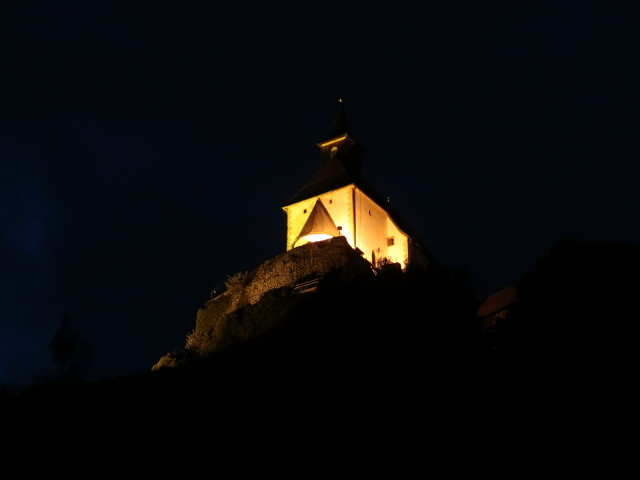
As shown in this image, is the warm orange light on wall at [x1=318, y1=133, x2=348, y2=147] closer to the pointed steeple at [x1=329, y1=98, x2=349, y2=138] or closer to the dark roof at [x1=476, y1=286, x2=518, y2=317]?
the pointed steeple at [x1=329, y1=98, x2=349, y2=138]

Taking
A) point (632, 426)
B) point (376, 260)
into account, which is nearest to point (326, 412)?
point (632, 426)

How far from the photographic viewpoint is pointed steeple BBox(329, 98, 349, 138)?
1916 inches

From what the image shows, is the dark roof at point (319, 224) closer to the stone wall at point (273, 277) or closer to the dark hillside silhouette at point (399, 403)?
the stone wall at point (273, 277)

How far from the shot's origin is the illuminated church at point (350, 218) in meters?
39.7

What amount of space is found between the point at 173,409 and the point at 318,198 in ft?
71.4

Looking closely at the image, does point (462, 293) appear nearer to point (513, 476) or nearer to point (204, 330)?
point (204, 330)

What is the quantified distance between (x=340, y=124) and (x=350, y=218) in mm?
11739

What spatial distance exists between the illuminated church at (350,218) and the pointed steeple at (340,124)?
254cm

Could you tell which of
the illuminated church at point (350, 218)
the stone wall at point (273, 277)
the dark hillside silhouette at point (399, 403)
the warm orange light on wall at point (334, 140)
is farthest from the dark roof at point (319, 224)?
the dark hillside silhouette at point (399, 403)

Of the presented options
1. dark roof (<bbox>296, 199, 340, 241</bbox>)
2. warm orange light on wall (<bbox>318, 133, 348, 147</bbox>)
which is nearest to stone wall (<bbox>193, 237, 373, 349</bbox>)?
dark roof (<bbox>296, 199, 340, 241</bbox>)

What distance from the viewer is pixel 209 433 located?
19453 mm

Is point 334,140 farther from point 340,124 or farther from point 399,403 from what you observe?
point 399,403

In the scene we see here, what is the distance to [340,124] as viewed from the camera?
49750 millimetres

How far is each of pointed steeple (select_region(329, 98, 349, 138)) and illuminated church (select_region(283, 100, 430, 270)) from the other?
254cm
